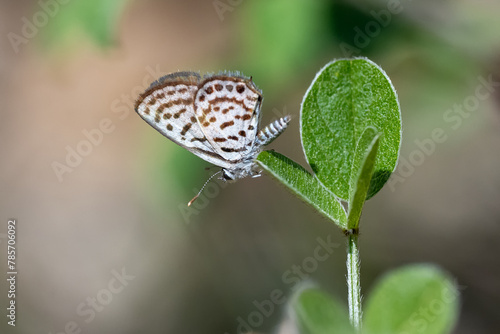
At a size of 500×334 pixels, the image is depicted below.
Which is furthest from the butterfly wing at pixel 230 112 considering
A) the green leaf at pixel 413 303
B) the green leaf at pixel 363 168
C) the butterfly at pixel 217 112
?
the green leaf at pixel 413 303

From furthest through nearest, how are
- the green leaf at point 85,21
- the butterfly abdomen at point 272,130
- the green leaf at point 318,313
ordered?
1. the green leaf at point 85,21
2. the butterfly abdomen at point 272,130
3. the green leaf at point 318,313

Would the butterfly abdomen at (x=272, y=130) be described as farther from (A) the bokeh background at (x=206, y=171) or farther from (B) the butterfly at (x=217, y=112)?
(A) the bokeh background at (x=206, y=171)

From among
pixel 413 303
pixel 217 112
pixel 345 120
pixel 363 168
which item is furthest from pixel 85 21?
pixel 413 303

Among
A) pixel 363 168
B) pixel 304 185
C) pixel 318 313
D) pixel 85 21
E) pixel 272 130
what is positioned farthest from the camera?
pixel 85 21

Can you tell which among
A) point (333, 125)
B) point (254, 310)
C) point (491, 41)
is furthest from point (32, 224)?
point (333, 125)

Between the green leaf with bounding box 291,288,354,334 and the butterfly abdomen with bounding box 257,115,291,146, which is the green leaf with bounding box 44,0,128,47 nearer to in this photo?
the butterfly abdomen with bounding box 257,115,291,146

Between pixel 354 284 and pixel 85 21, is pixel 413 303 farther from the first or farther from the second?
pixel 85 21

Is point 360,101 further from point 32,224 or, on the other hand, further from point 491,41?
point 32,224
